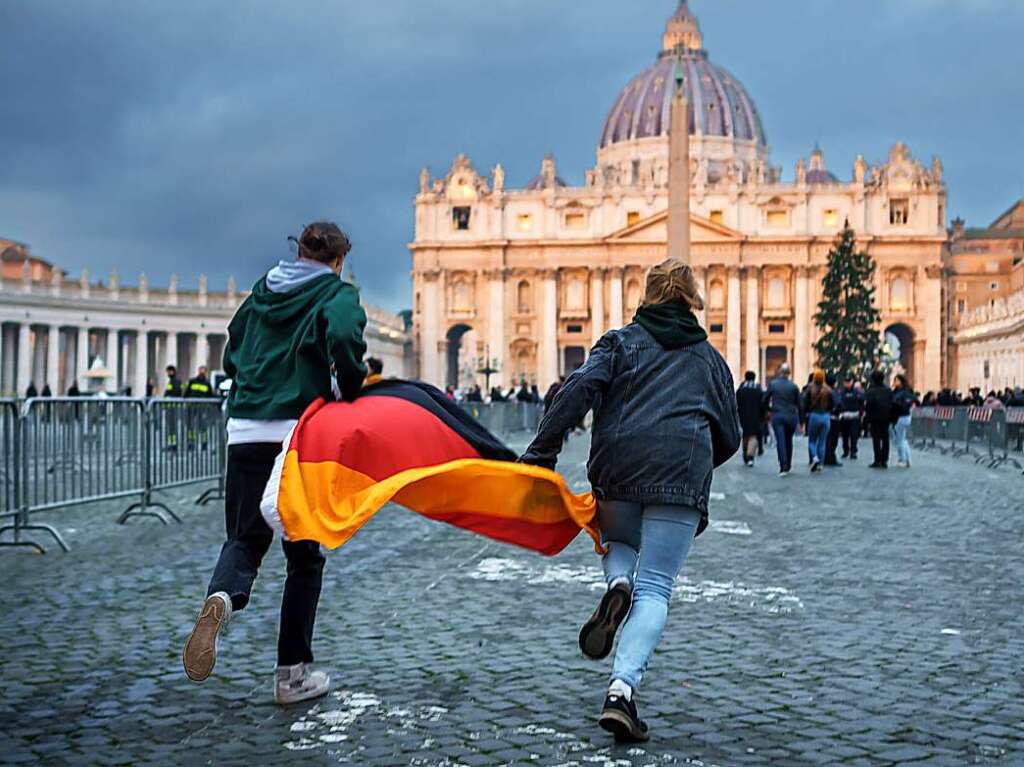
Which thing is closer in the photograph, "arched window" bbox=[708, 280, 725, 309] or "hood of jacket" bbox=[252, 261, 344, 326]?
"hood of jacket" bbox=[252, 261, 344, 326]

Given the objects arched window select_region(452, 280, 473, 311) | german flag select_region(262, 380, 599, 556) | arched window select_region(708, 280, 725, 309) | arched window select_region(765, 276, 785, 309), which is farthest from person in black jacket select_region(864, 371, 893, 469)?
arched window select_region(452, 280, 473, 311)

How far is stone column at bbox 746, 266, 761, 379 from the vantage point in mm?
95750

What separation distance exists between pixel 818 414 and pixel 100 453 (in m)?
12.6

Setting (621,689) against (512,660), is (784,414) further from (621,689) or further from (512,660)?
(621,689)

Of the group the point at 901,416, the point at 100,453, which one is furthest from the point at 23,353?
the point at 100,453

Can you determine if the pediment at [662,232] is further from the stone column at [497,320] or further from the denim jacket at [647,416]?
the denim jacket at [647,416]

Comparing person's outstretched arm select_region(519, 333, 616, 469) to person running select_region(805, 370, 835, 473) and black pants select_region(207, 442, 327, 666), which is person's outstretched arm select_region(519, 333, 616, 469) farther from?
person running select_region(805, 370, 835, 473)

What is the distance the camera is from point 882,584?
28.3 feet

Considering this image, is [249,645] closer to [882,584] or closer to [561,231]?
[882,584]

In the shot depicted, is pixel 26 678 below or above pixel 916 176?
below

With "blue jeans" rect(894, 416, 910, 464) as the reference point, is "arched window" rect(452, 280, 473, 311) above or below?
above

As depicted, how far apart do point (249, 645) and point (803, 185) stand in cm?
9421

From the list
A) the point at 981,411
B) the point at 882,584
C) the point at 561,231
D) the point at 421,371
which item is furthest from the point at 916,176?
the point at 882,584

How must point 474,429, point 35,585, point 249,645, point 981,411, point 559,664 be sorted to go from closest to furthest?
point 474,429 < point 559,664 < point 249,645 < point 35,585 < point 981,411
